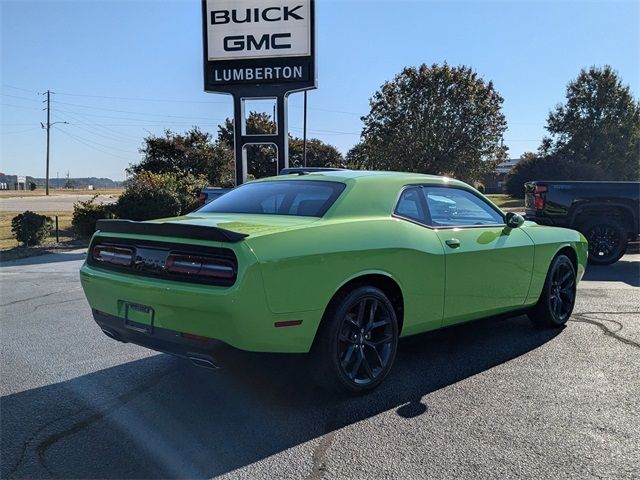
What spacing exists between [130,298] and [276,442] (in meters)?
1.34

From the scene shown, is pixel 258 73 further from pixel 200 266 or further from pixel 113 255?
pixel 200 266

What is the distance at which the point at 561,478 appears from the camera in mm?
2807

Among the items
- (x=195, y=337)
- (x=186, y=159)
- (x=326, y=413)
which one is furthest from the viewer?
(x=186, y=159)

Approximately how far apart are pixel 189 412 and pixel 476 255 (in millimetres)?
2519

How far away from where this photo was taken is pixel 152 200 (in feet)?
54.4

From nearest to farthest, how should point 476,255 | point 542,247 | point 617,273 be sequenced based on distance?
point 476,255 → point 542,247 → point 617,273

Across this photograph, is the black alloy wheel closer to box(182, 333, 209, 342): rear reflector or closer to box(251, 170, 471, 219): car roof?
box(251, 170, 471, 219): car roof

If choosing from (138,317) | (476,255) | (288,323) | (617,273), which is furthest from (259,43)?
(288,323)

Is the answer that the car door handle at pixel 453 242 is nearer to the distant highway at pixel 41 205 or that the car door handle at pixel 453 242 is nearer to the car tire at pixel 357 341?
the car tire at pixel 357 341

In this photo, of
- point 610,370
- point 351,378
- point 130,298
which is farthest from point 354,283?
point 610,370

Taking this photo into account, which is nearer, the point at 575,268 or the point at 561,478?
the point at 561,478

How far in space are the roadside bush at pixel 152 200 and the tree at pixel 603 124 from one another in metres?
26.3

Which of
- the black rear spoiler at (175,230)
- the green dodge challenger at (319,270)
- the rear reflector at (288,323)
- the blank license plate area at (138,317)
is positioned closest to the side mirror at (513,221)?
the green dodge challenger at (319,270)

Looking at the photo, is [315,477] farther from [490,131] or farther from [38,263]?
[490,131]
